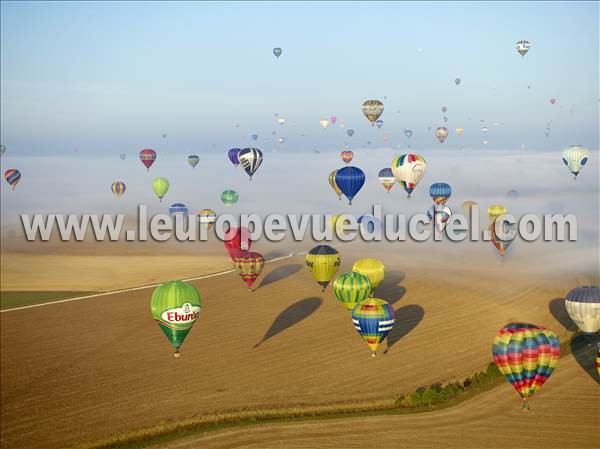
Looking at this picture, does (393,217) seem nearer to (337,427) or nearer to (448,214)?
(448,214)

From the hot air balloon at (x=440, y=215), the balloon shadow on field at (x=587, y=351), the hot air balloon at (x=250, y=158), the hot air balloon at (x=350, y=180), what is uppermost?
the hot air balloon at (x=250, y=158)

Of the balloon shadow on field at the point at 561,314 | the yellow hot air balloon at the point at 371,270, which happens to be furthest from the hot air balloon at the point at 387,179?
the yellow hot air balloon at the point at 371,270

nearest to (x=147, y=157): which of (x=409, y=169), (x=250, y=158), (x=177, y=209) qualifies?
(x=177, y=209)

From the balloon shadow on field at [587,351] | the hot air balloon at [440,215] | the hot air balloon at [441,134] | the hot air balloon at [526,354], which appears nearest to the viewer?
the hot air balloon at [526,354]

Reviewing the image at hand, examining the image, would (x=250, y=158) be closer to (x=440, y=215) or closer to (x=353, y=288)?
(x=440, y=215)

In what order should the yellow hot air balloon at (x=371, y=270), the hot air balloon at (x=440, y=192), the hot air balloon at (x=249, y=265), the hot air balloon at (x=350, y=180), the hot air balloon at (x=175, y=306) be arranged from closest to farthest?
1. the hot air balloon at (x=175, y=306)
2. the yellow hot air balloon at (x=371, y=270)
3. the hot air balloon at (x=249, y=265)
4. the hot air balloon at (x=350, y=180)
5. the hot air balloon at (x=440, y=192)

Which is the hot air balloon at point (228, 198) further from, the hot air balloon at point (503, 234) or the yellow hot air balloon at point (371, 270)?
the yellow hot air balloon at point (371, 270)

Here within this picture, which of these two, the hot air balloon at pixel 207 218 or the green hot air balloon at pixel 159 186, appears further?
the green hot air balloon at pixel 159 186
